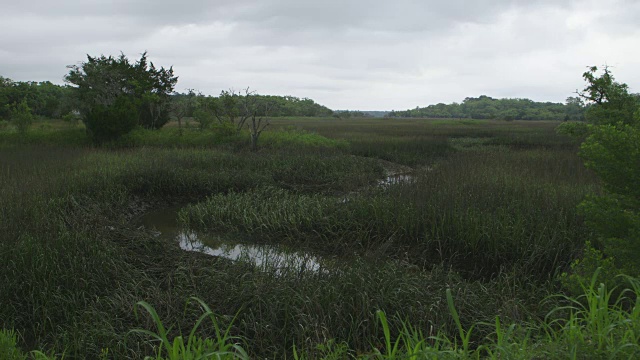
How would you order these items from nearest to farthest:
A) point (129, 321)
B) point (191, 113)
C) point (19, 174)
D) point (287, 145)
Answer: point (129, 321), point (19, 174), point (287, 145), point (191, 113)

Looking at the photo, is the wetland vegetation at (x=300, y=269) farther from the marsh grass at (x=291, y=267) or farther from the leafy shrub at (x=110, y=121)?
the leafy shrub at (x=110, y=121)

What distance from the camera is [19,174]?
33.6 ft

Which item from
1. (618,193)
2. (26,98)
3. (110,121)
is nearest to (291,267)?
(618,193)

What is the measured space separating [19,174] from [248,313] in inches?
345

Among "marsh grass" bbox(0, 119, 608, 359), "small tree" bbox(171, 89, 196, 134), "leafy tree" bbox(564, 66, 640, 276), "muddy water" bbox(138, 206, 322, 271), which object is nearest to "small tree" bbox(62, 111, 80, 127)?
"small tree" bbox(171, 89, 196, 134)

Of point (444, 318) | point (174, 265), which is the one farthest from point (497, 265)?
point (174, 265)

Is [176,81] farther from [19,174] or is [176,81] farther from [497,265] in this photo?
[497,265]

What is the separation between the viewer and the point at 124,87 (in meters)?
25.4

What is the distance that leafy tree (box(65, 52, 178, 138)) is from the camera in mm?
23469

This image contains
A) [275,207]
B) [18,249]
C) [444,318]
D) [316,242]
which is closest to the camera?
[444,318]

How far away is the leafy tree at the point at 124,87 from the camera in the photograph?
2347 cm

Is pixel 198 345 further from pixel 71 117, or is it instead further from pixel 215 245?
pixel 71 117

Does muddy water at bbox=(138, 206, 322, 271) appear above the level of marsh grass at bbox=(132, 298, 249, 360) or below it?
below

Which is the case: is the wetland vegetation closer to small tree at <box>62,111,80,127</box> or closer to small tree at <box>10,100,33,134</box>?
small tree at <box>10,100,33,134</box>
